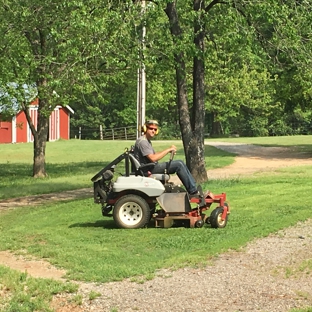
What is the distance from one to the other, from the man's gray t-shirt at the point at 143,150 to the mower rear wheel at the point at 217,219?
58.2 inches

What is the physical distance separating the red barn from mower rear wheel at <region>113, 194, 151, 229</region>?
39089 mm

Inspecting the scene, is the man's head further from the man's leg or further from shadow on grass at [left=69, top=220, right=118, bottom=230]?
shadow on grass at [left=69, top=220, right=118, bottom=230]

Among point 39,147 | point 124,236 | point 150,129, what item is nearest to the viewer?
point 124,236

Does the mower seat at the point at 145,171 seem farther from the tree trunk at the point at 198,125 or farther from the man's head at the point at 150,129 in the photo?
the tree trunk at the point at 198,125

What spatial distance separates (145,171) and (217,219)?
1516 mm

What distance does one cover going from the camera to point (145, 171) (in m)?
12.2

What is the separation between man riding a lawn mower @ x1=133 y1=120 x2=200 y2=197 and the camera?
38.9 ft

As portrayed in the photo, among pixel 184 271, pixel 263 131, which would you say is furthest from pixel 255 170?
pixel 263 131

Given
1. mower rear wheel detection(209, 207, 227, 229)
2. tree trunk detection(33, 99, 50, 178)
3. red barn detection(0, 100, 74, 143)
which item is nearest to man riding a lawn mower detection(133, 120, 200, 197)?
mower rear wheel detection(209, 207, 227, 229)

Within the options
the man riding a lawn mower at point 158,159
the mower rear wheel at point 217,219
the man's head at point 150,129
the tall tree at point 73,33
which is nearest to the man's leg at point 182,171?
the man riding a lawn mower at point 158,159

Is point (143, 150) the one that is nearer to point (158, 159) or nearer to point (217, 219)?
point (158, 159)

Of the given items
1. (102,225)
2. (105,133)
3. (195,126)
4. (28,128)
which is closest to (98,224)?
(102,225)

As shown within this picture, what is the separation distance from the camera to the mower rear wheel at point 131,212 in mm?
11875

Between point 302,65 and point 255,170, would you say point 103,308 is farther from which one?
point 255,170
